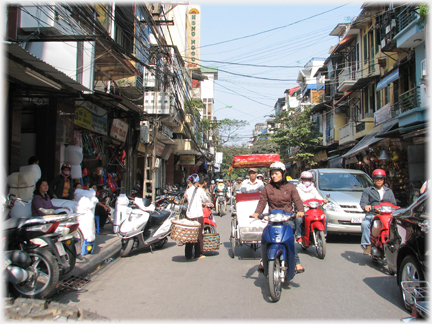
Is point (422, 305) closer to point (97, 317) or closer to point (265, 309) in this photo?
point (265, 309)

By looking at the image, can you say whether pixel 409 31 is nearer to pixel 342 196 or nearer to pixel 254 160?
pixel 254 160

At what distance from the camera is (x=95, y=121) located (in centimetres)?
1292

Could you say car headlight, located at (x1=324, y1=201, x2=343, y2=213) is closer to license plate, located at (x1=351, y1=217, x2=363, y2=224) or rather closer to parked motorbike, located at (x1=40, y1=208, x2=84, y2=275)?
license plate, located at (x1=351, y1=217, x2=363, y2=224)

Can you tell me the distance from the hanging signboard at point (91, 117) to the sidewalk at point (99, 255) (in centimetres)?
367

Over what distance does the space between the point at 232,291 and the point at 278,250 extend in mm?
907

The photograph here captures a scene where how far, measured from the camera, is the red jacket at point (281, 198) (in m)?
5.21

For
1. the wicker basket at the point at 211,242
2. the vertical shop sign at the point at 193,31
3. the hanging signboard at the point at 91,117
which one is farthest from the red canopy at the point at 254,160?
the vertical shop sign at the point at 193,31

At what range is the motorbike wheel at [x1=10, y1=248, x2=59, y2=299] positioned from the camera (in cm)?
452

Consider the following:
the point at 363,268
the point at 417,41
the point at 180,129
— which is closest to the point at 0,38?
the point at 363,268

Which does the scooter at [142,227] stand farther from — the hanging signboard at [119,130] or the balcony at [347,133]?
the balcony at [347,133]

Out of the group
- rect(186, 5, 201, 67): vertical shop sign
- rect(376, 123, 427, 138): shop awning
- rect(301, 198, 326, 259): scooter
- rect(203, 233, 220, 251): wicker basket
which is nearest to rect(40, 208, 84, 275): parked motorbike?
rect(203, 233, 220, 251): wicker basket

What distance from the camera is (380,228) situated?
20.0ft

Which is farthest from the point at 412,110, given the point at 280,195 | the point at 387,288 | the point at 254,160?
the point at 280,195

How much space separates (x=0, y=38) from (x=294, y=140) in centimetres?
2712
